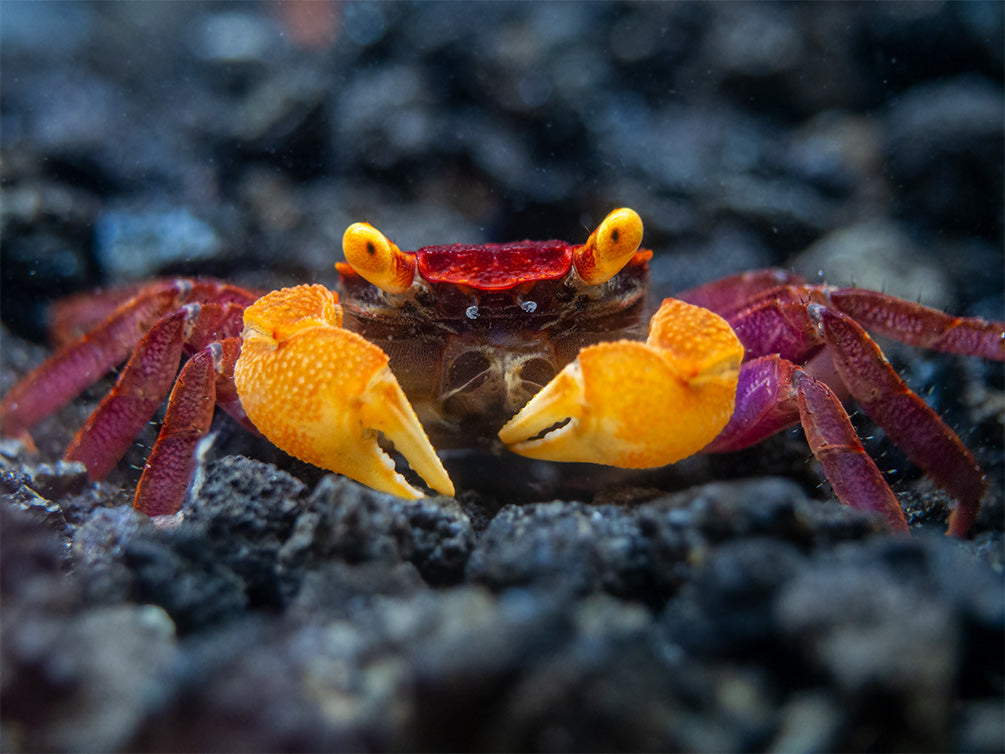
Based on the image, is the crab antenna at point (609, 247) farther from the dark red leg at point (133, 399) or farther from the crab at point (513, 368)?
the dark red leg at point (133, 399)

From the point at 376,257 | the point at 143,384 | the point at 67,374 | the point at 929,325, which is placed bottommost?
the point at 67,374

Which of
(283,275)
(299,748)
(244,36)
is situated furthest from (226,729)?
(244,36)

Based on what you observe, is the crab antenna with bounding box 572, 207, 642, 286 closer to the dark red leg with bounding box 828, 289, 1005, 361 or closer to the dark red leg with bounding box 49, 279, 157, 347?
the dark red leg with bounding box 828, 289, 1005, 361

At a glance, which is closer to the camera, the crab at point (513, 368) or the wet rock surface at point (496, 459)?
the wet rock surface at point (496, 459)

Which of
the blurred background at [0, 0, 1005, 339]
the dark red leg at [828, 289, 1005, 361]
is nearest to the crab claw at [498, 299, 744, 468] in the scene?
the dark red leg at [828, 289, 1005, 361]

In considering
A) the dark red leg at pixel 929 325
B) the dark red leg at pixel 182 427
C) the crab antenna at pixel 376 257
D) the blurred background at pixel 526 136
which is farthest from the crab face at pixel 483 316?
the blurred background at pixel 526 136

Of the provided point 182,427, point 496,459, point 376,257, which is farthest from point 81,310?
point 496,459

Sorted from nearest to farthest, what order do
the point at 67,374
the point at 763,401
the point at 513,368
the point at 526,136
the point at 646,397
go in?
the point at 646,397, the point at 763,401, the point at 513,368, the point at 67,374, the point at 526,136

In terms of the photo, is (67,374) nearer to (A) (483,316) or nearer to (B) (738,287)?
(A) (483,316)

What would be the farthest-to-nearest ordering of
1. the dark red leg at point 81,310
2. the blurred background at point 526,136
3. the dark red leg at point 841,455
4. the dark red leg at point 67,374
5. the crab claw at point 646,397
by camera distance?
the blurred background at point 526,136, the dark red leg at point 81,310, the dark red leg at point 67,374, the dark red leg at point 841,455, the crab claw at point 646,397
